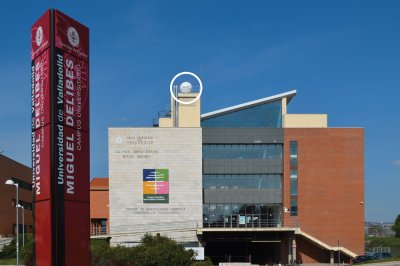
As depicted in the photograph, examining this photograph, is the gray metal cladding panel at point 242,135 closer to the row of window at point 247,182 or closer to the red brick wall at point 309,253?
the row of window at point 247,182

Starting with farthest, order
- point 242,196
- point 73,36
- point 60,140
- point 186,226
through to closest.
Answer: point 242,196, point 186,226, point 73,36, point 60,140

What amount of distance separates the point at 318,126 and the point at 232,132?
10.5 meters

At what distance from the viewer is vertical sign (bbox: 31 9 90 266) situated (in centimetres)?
2041

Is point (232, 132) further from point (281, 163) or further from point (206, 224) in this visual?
point (206, 224)

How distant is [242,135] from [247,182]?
565 cm

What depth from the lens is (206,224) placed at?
235 feet

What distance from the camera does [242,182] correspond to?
7219 cm

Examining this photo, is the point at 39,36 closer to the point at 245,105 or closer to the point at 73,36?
the point at 73,36

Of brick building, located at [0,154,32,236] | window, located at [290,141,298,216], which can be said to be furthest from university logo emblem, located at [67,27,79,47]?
brick building, located at [0,154,32,236]

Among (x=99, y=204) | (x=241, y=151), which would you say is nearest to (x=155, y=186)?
(x=241, y=151)

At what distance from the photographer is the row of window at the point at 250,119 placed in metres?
73.4

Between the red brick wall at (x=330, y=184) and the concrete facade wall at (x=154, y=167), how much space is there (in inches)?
433

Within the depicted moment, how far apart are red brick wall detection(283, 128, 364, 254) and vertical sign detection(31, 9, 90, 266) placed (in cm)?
5199

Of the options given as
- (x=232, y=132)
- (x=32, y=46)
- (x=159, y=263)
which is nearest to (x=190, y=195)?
(x=232, y=132)
